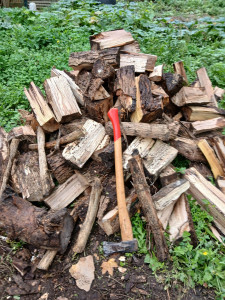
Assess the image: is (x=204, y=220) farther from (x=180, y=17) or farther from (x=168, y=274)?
(x=180, y=17)

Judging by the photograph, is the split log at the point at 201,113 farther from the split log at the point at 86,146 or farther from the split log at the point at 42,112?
the split log at the point at 42,112

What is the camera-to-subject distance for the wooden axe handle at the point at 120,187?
2451 millimetres

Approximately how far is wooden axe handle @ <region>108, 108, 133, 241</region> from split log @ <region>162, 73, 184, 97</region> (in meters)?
1.00

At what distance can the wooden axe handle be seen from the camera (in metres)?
2.45

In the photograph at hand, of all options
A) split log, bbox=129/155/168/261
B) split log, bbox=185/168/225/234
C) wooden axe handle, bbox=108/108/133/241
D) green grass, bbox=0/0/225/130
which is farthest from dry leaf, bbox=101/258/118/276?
green grass, bbox=0/0/225/130

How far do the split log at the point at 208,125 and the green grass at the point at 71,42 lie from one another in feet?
4.22

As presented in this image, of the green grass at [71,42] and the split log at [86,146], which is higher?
the green grass at [71,42]

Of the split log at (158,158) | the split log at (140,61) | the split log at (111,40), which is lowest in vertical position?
the split log at (158,158)

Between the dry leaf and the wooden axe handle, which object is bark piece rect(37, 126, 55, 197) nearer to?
the wooden axe handle

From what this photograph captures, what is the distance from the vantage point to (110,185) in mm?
2777

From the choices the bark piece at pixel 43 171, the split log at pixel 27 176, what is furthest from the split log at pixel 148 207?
the split log at pixel 27 176

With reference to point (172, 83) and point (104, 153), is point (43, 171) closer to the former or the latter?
point (104, 153)

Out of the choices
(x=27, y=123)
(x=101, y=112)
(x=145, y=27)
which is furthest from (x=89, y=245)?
(x=145, y=27)

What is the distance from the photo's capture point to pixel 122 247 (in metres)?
2.39
